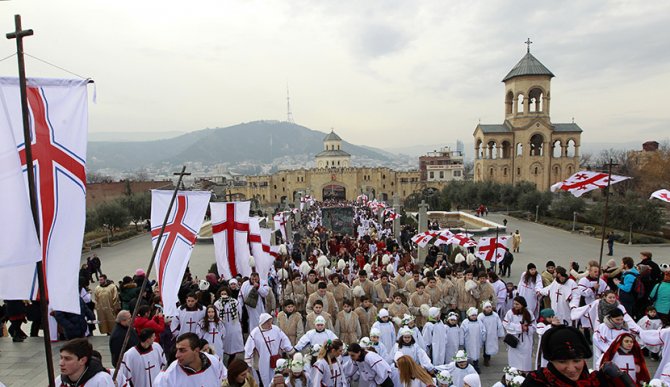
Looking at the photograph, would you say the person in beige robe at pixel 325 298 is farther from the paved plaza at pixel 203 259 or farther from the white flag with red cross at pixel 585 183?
the white flag with red cross at pixel 585 183

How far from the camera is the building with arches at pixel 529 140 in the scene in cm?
5391

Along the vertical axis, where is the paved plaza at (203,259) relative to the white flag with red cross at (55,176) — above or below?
below

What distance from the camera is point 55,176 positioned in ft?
12.9

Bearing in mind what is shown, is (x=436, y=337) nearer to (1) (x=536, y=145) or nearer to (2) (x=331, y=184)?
(1) (x=536, y=145)

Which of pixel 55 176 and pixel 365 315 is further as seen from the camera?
pixel 365 315

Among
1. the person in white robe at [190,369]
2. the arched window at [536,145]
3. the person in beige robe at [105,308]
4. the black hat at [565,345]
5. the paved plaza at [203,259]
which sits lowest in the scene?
the paved plaza at [203,259]

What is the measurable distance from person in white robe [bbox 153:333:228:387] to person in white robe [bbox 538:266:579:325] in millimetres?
6965

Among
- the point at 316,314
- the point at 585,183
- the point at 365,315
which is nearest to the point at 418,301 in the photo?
the point at 365,315

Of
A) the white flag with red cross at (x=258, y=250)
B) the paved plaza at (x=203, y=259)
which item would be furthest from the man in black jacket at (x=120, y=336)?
the white flag with red cross at (x=258, y=250)

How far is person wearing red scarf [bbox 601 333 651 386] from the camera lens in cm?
494

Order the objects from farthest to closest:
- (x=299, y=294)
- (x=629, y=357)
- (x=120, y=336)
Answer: (x=299, y=294), (x=120, y=336), (x=629, y=357)

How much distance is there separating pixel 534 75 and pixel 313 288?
177ft

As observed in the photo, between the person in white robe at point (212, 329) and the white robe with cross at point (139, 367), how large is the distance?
158 centimetres

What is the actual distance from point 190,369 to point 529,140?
2228 inches
